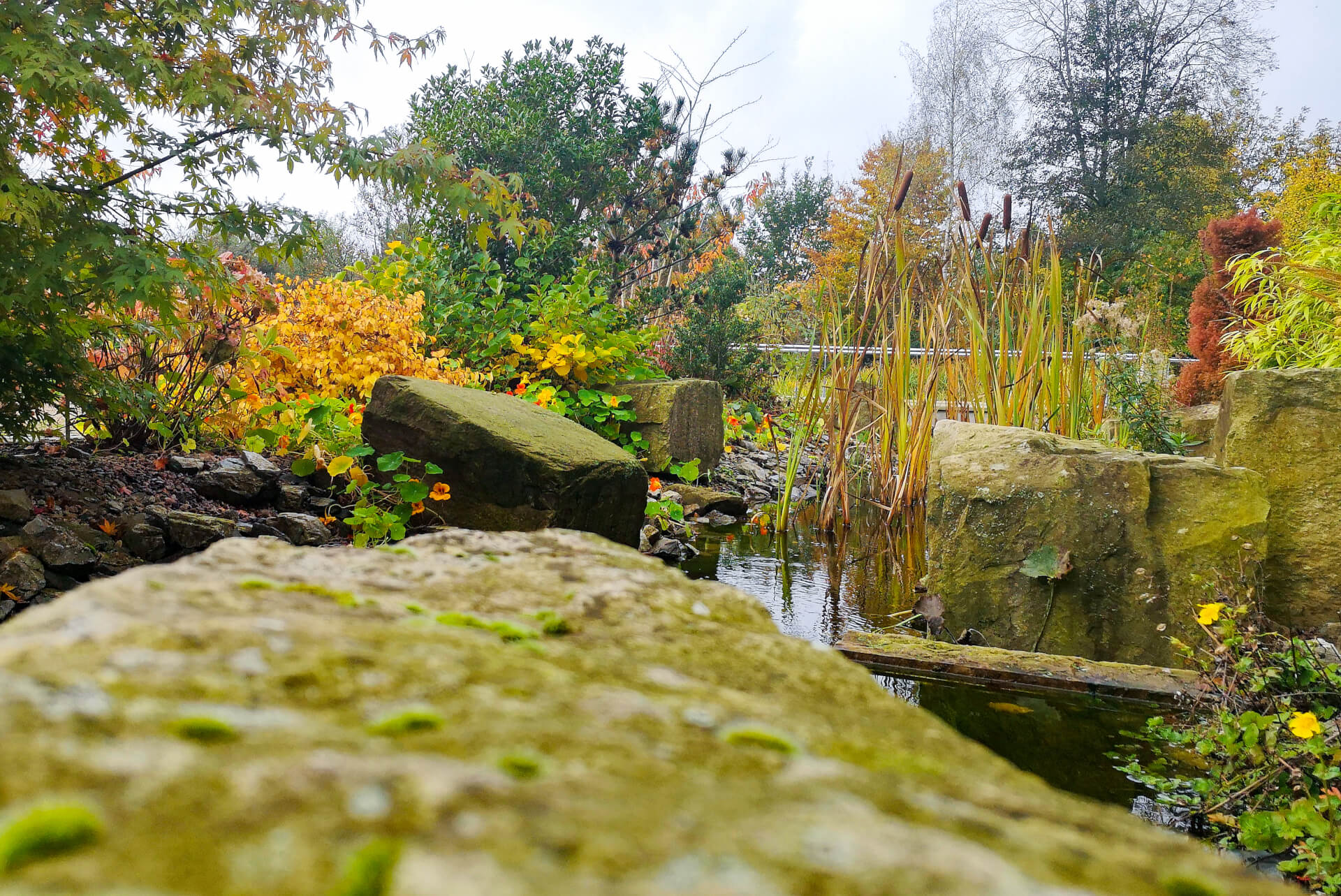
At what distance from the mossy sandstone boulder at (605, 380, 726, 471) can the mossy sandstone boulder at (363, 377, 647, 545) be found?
211 cm

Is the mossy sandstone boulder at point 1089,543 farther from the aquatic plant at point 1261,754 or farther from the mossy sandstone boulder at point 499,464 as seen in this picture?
the mossy sandstone boulder at point 499,464

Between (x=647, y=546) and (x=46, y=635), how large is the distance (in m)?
4.08

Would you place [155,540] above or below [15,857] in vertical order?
below

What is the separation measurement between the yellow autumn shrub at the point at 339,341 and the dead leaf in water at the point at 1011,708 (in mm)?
4037

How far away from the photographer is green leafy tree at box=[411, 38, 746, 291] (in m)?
8.00

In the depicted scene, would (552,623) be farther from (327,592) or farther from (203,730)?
(203,730)

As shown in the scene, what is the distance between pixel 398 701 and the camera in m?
0.44

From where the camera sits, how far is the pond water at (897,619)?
6.88 ft

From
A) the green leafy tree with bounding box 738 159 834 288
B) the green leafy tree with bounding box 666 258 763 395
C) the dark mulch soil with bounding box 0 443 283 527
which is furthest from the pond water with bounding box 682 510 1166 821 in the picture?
the green leafy tree with bounding box 738 159 834 288

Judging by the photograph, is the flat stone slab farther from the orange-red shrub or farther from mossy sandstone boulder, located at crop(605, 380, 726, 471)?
the orange-red shrub

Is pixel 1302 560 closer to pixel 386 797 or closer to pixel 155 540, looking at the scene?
pixel 386 797

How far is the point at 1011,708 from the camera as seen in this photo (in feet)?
7.79

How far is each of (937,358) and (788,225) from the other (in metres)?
23.4

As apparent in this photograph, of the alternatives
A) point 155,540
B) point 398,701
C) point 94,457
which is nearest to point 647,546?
point 155,540
